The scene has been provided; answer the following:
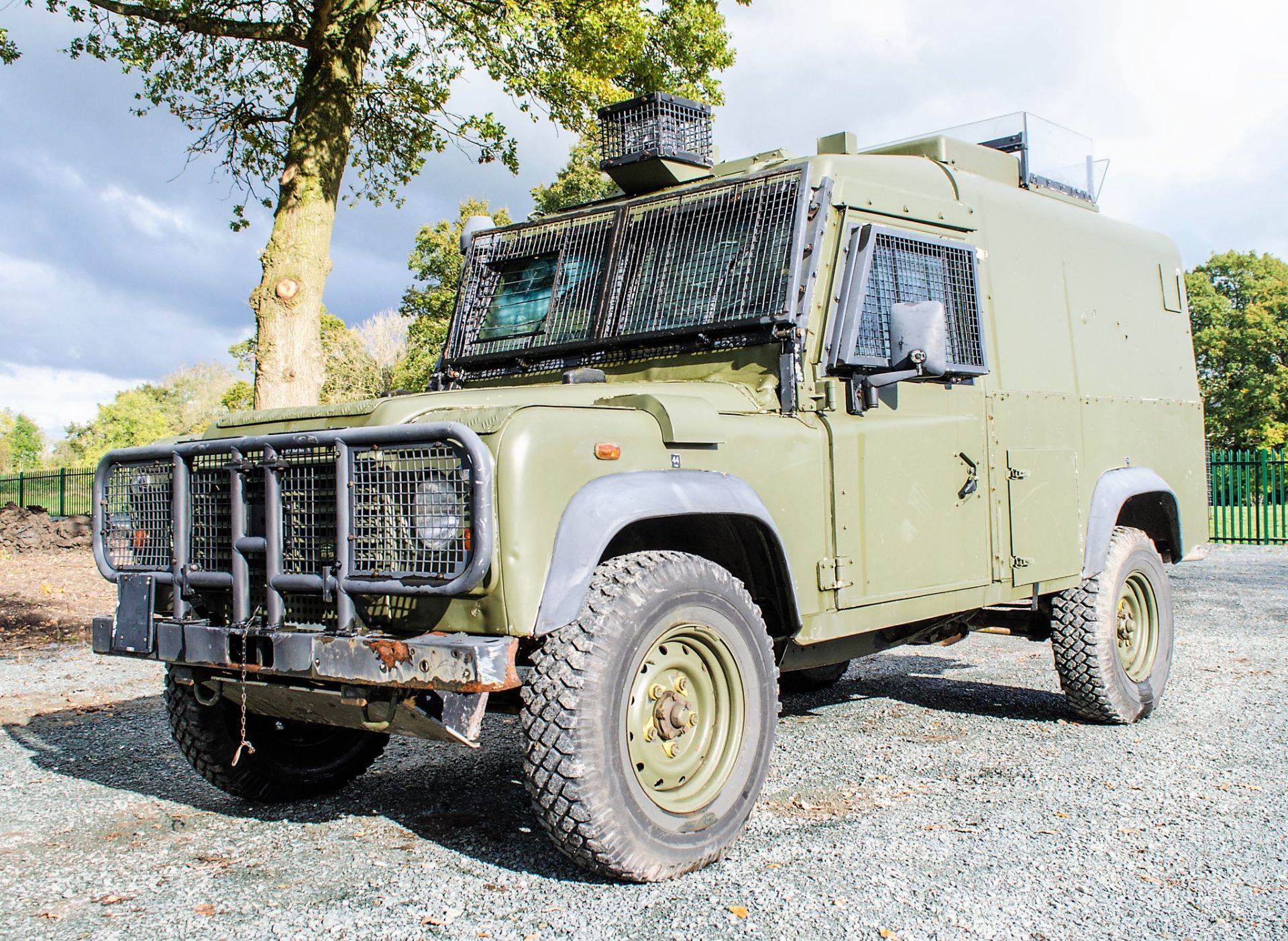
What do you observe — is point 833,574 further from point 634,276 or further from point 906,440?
point 634,276

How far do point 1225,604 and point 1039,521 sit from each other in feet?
22.8

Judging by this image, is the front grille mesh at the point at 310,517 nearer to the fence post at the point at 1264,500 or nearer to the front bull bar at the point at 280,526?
the front bull bar at the point at 280,526

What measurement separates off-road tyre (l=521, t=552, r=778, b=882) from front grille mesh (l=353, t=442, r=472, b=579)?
46cm

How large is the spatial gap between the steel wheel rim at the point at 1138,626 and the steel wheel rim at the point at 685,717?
132 inches

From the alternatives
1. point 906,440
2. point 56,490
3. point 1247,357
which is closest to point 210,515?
point 906,440

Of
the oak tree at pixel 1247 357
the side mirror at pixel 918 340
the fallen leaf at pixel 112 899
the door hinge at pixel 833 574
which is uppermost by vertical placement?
the oak tree at pixel 1247 357

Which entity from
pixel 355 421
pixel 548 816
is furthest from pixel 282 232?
pixel 548 816

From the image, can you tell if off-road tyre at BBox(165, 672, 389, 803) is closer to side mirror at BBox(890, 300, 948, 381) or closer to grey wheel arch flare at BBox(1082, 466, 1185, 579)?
side mirror at BBox(890, 300, 948, 381)

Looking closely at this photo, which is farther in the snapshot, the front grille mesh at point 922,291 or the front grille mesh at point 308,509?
the front grille mesh at point 922,291

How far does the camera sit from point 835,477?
463 centimetres

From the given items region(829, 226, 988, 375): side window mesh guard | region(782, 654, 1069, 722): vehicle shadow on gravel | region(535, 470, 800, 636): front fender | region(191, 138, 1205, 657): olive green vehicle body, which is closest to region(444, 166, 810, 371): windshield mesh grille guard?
region(191, 138, 1205, 657): olive green vehicle body

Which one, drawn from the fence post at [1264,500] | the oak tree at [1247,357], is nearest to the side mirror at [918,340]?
the fence post at [1264,500]

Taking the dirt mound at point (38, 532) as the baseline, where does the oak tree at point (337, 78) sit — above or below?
above

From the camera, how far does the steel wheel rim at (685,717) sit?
12.6ft
